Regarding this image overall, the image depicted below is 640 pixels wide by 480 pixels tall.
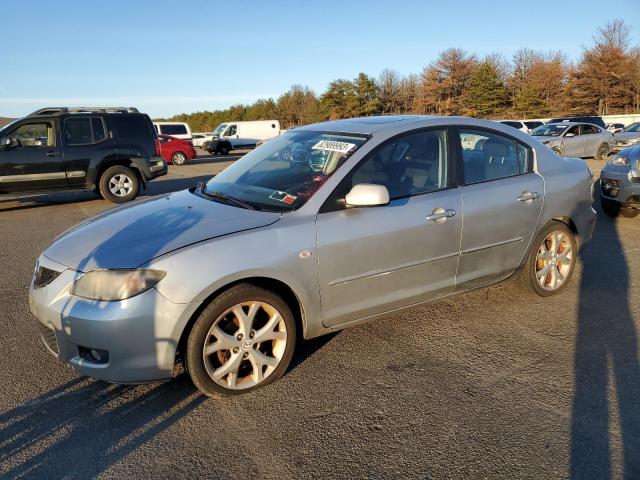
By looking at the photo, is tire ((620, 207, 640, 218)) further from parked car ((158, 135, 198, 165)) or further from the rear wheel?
parked car ((158, 135, 198, 165))

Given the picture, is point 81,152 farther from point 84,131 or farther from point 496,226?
point 496,226

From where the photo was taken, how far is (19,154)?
965cm

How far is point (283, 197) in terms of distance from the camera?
11.3ft

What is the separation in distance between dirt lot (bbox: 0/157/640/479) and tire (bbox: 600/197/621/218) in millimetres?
4124

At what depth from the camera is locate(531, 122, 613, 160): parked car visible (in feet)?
57.3

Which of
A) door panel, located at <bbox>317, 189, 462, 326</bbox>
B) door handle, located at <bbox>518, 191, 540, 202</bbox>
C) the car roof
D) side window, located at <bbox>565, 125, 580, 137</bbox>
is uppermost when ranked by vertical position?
side window, located at <bbox>565, 125, 580, 137</bbox>

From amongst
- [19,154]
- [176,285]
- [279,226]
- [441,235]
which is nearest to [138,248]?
[176,285]

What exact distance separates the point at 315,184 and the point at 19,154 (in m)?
8.54

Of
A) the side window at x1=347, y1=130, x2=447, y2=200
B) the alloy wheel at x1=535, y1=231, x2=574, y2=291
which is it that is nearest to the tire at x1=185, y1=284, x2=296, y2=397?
the side window at x1=347, y1=130, x2=447, y2=200

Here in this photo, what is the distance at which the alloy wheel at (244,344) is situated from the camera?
295cm

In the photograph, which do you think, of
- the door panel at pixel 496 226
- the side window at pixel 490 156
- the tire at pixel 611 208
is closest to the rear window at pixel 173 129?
the tire at pixel 611 208

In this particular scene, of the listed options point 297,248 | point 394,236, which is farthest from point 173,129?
point 297,248

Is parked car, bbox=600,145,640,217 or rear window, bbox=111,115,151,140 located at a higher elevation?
rear window, bbox=111,115,151,140

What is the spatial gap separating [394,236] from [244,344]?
123 centimetres
